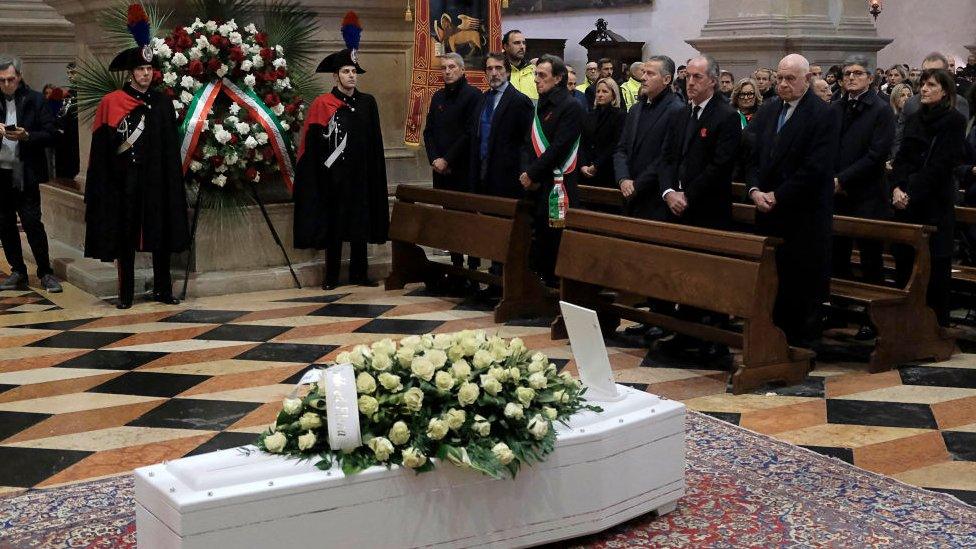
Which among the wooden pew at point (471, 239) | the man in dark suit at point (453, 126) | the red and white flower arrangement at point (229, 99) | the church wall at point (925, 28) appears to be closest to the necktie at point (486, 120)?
the man in dark suit at point (453, 126)

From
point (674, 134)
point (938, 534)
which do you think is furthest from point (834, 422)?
point (674, 134)

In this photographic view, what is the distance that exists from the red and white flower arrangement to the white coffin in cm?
500

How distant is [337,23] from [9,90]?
2477 millimetres

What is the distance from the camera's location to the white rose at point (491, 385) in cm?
374

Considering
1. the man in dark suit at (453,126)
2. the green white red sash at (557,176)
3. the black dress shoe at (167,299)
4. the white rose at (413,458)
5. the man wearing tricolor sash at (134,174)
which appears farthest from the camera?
the man in dark suit at (453,126)

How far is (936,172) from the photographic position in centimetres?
695

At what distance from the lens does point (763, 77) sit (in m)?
11.0

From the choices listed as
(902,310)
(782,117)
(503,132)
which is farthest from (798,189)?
(503,132)

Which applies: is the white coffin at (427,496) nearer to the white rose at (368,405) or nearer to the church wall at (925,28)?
the white rose at (368,405)

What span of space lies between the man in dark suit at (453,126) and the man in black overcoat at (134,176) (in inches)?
74.2

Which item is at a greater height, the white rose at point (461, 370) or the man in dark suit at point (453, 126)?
the man in dark suit at point (453, 126)

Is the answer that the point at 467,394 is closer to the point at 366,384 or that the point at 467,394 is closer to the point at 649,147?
the point at 366,384

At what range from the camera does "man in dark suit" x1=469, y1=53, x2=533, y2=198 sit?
27.9 ft

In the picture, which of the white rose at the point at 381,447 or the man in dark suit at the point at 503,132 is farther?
the man in dark suit at the point at 503,132
